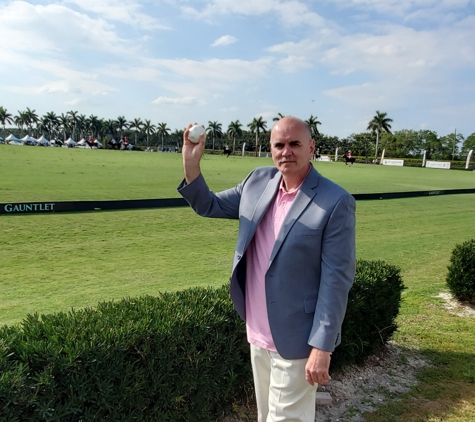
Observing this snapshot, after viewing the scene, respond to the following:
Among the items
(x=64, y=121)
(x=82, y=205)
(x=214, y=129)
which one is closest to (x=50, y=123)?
(x=64, y=121)

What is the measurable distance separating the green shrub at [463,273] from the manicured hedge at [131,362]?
3.99 m

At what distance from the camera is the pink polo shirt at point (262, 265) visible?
213 centimetres

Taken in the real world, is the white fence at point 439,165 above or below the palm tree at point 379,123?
below

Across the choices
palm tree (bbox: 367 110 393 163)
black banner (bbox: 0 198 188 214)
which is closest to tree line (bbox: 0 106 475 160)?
palm tree (bbox: 367 110 393 163)

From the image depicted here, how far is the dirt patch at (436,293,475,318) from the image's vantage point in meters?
5.46

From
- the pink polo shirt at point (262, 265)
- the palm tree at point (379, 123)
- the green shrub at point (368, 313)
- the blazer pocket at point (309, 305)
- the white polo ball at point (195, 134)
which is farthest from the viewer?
the palm tree at point (379, 123)

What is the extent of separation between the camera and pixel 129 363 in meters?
2.13

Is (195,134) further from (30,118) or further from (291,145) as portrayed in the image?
(30,118)

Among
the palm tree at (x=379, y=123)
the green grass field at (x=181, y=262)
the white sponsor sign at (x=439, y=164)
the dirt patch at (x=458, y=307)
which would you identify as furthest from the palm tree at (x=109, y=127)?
the dirt patch at (x=458, y=307)

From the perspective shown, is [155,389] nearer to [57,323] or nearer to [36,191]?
[57,323]

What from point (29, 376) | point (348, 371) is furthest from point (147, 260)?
point (29, 376)

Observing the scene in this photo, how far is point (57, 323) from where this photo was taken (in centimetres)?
237

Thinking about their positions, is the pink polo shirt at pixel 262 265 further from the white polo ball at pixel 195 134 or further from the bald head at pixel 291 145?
the white polo ball at pixel 195 134

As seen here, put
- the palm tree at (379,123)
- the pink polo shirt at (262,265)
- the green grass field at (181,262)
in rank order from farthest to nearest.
→ the palm tree at (379,123), the green grass field at (181,262), the pink polo shirt at (262,265)
